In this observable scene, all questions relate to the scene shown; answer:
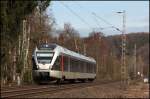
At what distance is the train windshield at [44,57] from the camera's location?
41.2m

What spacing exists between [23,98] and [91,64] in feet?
117

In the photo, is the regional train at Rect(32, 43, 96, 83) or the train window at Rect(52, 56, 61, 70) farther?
the train window at Rect(52, 56, 61, 70)

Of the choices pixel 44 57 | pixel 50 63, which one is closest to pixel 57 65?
pixel 50 63

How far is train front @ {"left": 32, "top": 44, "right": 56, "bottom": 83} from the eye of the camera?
1618 inches

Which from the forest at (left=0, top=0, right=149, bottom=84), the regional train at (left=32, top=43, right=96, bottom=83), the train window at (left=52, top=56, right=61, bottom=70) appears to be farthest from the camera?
the train window at (left=52, top=56, right=61, bottom=70)

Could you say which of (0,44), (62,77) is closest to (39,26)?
(62,77)

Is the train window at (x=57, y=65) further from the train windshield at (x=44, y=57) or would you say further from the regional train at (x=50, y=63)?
the train windshield at (x=44, y=57)

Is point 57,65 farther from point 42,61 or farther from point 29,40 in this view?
point 29,40

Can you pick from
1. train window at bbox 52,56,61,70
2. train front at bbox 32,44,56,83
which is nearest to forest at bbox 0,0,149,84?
train front at bbox 32,44,56,83

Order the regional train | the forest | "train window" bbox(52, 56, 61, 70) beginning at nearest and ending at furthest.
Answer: the forest → the regional train → "train window" bbox(52, 56, 61, 70)

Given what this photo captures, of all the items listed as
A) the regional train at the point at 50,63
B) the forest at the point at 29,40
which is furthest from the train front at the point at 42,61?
the forest at the point at 29,40

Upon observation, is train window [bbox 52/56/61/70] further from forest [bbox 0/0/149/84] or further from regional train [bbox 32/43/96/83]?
forest [bbox 0/0/149/84]

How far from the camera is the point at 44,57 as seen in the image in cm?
4138

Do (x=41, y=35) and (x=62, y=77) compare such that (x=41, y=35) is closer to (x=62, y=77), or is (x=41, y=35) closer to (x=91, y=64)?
(x=91, y=64)
